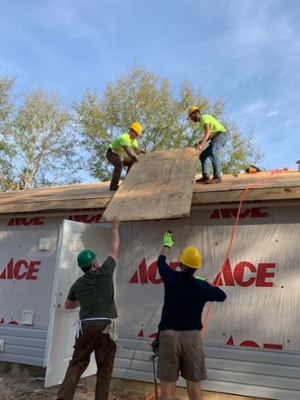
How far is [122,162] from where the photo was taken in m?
7.00

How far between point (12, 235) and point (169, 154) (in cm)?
308

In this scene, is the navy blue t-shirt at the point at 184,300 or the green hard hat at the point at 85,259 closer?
the navy blue t-shirt at the point at 184,300

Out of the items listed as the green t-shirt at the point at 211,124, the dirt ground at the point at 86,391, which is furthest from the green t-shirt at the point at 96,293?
the green t-shirt at the point at 211,124

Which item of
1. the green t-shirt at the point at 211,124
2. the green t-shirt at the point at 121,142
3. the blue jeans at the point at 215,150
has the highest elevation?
the green t-shirt at the point at 211,124

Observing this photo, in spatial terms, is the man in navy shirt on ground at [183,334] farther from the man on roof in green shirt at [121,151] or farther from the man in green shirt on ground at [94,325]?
the man on roof in green shirt at [121,151]

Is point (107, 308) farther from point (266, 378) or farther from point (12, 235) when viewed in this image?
point (12, 235)

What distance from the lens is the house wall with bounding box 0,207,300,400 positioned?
4879mm

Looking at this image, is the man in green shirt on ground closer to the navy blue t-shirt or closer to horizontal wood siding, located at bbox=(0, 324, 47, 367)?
the navy blue t-shirt

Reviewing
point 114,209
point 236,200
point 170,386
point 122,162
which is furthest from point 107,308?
point 122,162

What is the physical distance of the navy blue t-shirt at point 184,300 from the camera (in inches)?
143

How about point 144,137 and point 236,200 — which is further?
point 144,137

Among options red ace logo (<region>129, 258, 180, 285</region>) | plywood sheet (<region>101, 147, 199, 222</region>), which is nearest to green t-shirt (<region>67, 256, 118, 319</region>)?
plywood sheet (<region>101, 147, 199, 222</region>)

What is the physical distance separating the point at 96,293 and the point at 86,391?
7.04 feet

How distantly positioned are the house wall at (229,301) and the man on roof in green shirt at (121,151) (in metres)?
0.96
